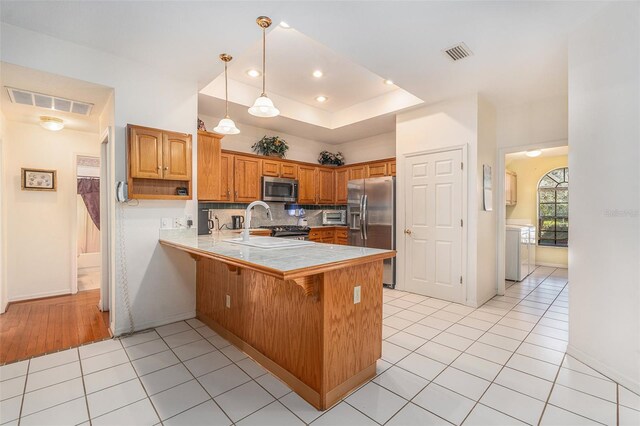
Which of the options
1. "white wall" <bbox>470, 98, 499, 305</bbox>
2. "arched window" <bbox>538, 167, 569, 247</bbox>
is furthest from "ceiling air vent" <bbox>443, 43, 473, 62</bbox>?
"arched window" <bbox>538, 167, 569, 247</bbox>

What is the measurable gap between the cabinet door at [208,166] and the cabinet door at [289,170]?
155 centimetres

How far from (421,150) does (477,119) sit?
798 millimetres

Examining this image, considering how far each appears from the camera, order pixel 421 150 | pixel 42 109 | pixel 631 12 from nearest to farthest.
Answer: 1. pixel 631 12
2. pixel 42 109
3. pixel 421 150

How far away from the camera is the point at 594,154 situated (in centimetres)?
233

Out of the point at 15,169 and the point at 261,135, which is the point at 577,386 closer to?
the point at 261,135

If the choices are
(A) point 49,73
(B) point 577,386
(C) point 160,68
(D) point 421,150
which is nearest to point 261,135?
(C) point 160,68

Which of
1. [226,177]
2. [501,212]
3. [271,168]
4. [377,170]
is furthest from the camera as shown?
[377,170]

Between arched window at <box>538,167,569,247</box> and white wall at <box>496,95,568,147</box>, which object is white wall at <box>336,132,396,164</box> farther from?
arched window at <box>538,167,569,247</box>

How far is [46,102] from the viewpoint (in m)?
3.18

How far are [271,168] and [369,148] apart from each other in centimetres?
215

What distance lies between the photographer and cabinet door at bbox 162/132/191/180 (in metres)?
3.12

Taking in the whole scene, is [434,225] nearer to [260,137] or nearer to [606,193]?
[606,193]

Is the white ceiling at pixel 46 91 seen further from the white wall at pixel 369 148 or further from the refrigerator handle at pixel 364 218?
the white wall at pixel 369 148

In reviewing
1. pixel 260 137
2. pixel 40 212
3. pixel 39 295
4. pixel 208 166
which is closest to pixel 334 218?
pixel 260 137
